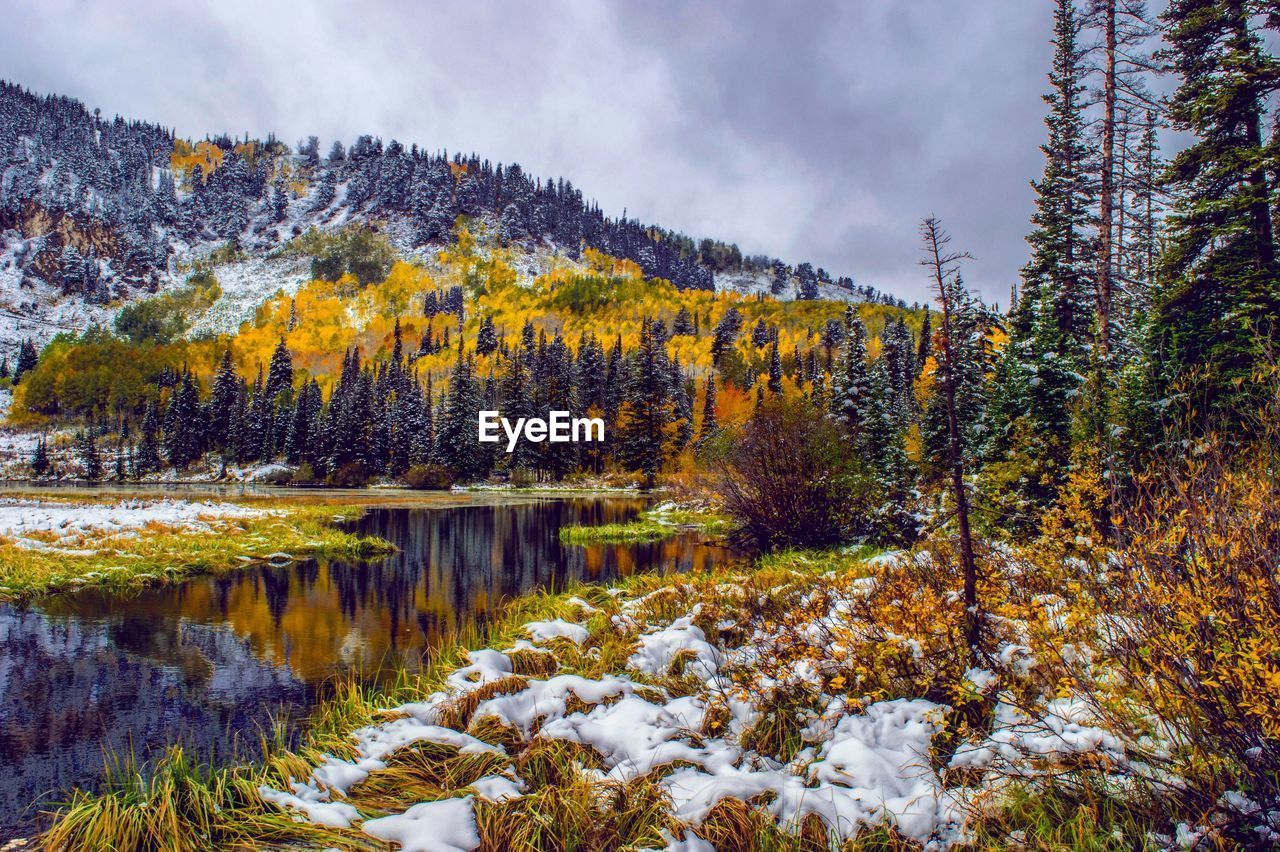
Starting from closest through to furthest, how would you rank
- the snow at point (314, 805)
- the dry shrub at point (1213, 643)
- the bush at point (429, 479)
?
1. the dry shrub at point (1213, 643)
2. the snow at point (314, 805)
3. the bush at point (429, 479)

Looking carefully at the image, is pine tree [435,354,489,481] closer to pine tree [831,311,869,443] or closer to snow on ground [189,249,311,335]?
pine tree [831,311,869,443]

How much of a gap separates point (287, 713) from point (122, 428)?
115221 mm

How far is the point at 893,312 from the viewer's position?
14538 centimetres

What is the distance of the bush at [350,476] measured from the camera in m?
67.0

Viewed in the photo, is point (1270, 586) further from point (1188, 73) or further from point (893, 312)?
point (893, 312)

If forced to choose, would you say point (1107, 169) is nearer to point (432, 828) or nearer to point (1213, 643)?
point (1213, 643)

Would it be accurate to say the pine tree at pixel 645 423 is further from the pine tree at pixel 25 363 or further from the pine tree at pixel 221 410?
the pine tree at pixel 25 363

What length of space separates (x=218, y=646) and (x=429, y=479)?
56.7 metres

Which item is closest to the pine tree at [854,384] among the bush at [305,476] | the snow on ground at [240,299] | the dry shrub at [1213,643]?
the dry shrub at [1213,643]

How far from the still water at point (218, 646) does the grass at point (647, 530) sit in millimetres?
2984

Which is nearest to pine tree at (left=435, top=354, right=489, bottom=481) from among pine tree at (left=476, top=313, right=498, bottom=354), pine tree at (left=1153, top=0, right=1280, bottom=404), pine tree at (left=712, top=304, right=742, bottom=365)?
pine tree at (left=712, top=304, right=742, bottom=365)

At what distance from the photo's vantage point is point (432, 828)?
14.2 feet

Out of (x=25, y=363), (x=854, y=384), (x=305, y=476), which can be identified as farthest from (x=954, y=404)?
(x=25, y=363)

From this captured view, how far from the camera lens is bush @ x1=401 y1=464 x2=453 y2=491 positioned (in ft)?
212
